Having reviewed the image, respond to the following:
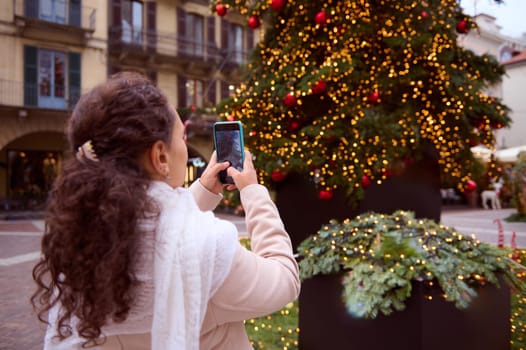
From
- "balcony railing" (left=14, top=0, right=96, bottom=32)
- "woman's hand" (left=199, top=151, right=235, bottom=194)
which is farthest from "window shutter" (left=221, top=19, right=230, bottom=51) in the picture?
"woman's hand" (left=199, top=151, right=235, bottom=194)

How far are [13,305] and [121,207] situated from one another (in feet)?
18.6

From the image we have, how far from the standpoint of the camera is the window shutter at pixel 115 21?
63.4ft

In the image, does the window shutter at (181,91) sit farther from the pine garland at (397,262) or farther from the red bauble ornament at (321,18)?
the pine garland at (397,262)

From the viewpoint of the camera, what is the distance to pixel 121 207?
0.97 meters

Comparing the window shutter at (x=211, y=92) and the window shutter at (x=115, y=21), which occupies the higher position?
the window shutter at (x=115, y=21)

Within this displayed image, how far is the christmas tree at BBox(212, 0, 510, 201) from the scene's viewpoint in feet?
19.0

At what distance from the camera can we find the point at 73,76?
18.3 meters

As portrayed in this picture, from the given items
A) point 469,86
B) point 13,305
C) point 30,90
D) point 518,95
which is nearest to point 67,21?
point 30,90

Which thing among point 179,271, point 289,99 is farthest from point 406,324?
point 289,99

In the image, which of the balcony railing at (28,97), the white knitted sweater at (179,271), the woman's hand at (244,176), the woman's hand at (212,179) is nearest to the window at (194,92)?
the balcony railing at (28,97)

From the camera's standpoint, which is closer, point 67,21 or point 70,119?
point 70,119

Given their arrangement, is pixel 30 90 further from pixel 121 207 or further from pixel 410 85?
pixel 121 207

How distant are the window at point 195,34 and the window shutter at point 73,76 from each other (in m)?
5.33

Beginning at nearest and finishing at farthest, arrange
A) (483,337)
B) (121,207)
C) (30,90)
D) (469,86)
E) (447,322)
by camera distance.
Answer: (121,207), (447,322), (483,337), (469,86), (30,90)
